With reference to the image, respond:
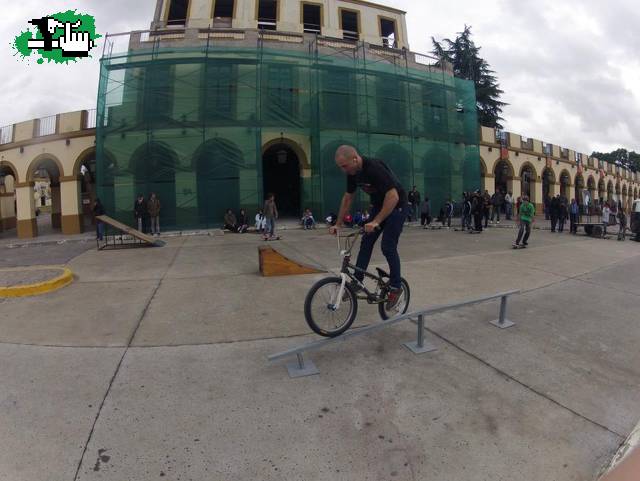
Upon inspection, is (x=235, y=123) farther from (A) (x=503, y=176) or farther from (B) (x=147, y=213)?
(A) (x=503, y=176)

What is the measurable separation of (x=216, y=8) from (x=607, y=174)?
157 feet

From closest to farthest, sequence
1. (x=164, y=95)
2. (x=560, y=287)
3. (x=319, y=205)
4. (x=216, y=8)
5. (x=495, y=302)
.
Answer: (x=495, y=302)
(x=560, y=287)
(x=164, y=95)
(x=319, y=205)
(x=216, y=8)

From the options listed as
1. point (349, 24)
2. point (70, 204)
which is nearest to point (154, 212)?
point (70, 204)

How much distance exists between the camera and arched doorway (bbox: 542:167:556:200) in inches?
1276

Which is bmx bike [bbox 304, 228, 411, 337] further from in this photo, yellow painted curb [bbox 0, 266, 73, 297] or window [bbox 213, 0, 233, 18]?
window [bbox 213, 0, 233, 18]

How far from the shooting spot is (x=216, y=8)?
70.2 feet

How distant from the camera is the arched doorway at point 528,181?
2981cm

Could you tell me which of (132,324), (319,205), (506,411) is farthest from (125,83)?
(506,411)

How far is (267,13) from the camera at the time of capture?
21703 millimetres

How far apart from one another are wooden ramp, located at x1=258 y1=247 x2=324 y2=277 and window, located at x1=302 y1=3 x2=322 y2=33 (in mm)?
19022

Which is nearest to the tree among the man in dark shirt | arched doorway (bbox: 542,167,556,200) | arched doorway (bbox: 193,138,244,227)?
arched doorway (bbox: 542,167,556,200)

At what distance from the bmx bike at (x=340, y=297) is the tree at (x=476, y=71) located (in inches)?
1409

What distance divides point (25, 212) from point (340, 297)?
823 inches

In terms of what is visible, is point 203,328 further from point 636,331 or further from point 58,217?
point 58,217
